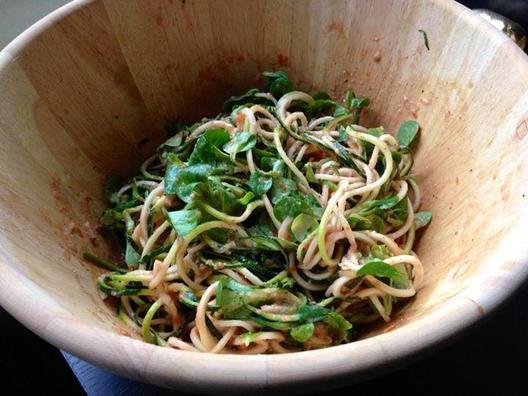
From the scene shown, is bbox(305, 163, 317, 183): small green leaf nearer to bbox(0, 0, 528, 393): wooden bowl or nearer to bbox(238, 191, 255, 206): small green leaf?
bbox(238, 191, 255, 206): small green leaf

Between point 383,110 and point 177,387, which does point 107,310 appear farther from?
point 383,110

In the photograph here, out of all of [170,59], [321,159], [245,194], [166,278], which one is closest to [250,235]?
[245,194]

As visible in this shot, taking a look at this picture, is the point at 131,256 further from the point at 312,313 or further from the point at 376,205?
the point at 376,205

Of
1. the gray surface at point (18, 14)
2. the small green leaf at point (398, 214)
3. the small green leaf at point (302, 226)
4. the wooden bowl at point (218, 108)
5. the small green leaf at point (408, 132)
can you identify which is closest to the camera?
the wooden bowl at point (218, 108)

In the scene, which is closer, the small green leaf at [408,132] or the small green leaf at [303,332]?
the small green leaf at [303,332]

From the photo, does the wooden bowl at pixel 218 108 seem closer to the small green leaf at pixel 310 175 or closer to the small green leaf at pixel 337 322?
the small green leaf at pixel 337 322

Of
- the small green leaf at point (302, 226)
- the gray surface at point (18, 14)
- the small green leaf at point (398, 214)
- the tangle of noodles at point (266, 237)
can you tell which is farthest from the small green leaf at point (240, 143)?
the gray surface at point (18, 14)
